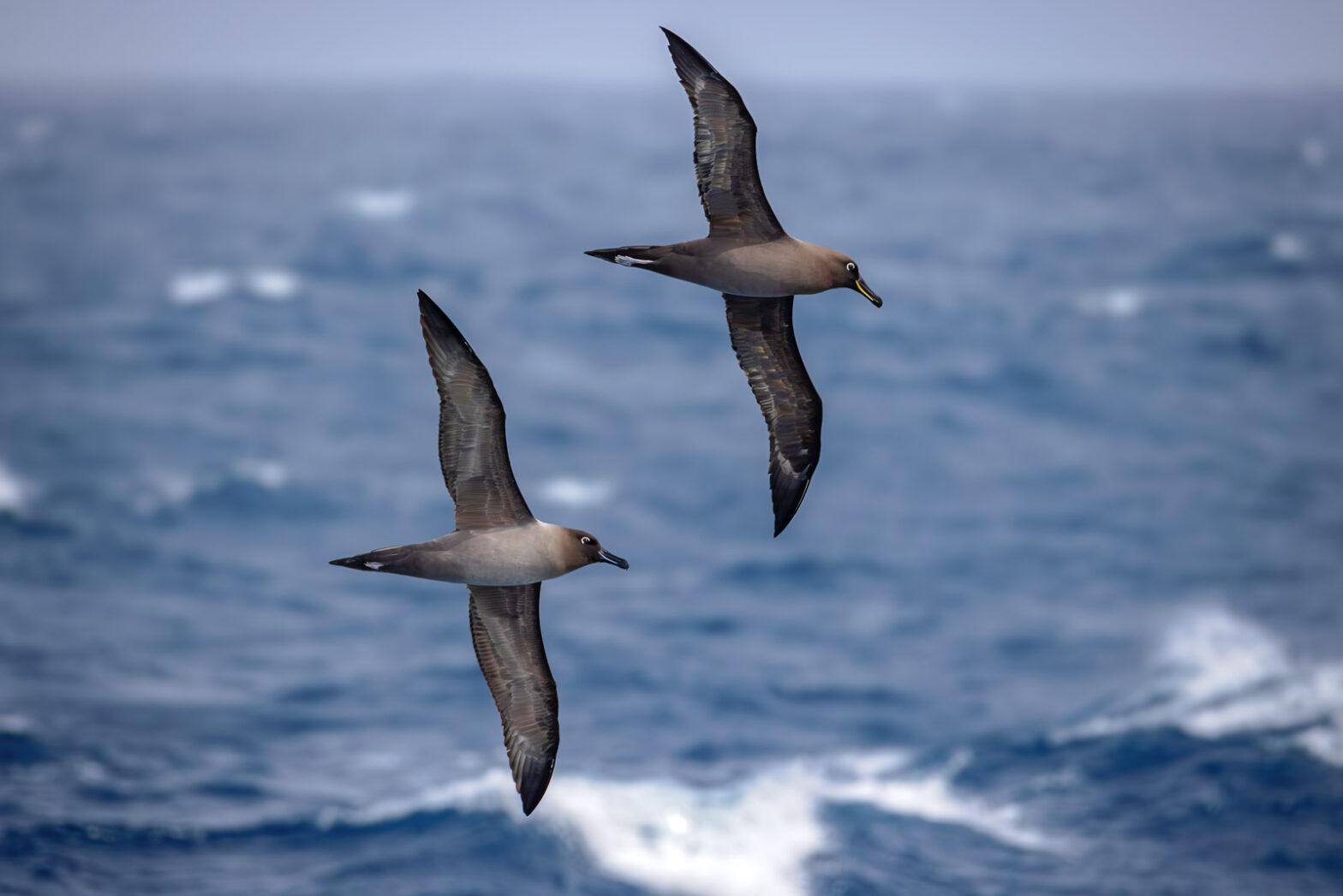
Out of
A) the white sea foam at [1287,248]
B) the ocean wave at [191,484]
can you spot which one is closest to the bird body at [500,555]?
the ocean wave at [191,484]

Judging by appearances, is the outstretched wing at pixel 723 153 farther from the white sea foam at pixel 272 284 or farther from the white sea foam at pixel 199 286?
the white sea foam at pixel 199 286

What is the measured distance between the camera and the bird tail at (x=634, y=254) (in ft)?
58.1

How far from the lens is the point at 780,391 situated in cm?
2127

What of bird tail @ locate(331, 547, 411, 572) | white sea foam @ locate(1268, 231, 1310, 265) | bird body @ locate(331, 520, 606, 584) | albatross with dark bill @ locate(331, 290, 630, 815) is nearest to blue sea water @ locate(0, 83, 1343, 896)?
white sea foam @ locate(1268, 231, 1310, 265)

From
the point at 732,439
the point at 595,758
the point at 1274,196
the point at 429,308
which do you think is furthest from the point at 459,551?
the point at 1274,196

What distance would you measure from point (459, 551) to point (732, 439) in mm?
89315

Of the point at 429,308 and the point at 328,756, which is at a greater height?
the point at 429,308

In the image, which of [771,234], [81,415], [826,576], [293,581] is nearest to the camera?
[771,234]

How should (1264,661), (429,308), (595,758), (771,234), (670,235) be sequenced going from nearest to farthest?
(429,308), (771,234), (595,758), (1264,661), (670,235)

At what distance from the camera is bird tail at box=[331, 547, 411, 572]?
54.5 ft

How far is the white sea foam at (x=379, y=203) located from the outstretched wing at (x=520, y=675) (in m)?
131

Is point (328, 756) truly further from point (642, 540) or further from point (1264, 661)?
point (1264, 661)

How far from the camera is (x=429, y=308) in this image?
17047 millimetres

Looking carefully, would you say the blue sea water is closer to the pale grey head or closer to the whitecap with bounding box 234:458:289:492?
the whitecap with bounding box 234:458:289:492
